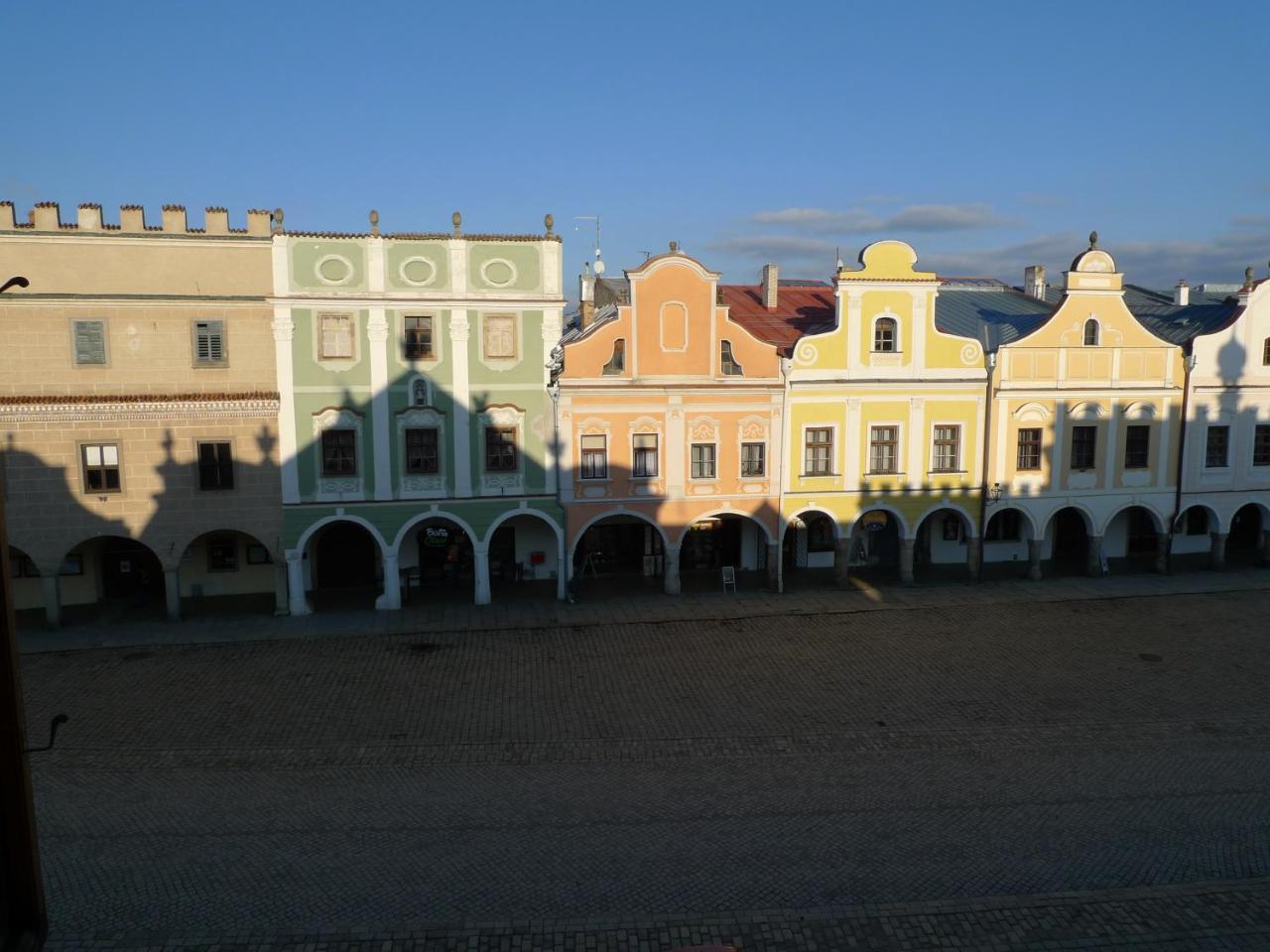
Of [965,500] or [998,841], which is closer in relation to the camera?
[998,841]

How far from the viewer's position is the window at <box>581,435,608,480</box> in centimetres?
2677

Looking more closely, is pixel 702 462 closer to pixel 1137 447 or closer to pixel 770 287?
pixel 770 287

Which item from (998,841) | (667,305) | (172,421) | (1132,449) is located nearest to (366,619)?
(172,421)

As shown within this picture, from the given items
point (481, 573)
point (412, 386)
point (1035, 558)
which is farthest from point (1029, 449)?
point (412, 386)

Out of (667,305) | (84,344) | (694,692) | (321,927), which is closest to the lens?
(321,927)

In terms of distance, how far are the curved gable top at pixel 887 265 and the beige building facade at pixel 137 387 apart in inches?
653

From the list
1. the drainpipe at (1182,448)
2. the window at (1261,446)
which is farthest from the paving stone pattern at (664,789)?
the window at (1261,446)

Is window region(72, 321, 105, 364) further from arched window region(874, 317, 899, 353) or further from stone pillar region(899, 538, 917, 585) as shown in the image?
stone pillar region(899, 538, 917, 585)

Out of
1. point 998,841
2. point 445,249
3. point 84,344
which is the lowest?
point 998,841

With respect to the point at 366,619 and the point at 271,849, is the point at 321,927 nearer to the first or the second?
the point at 271,849

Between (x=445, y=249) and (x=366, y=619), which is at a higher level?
(x=445, y=249)

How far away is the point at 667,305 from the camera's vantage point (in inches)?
1044

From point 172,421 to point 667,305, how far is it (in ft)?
45.0

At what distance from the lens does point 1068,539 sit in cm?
3288
